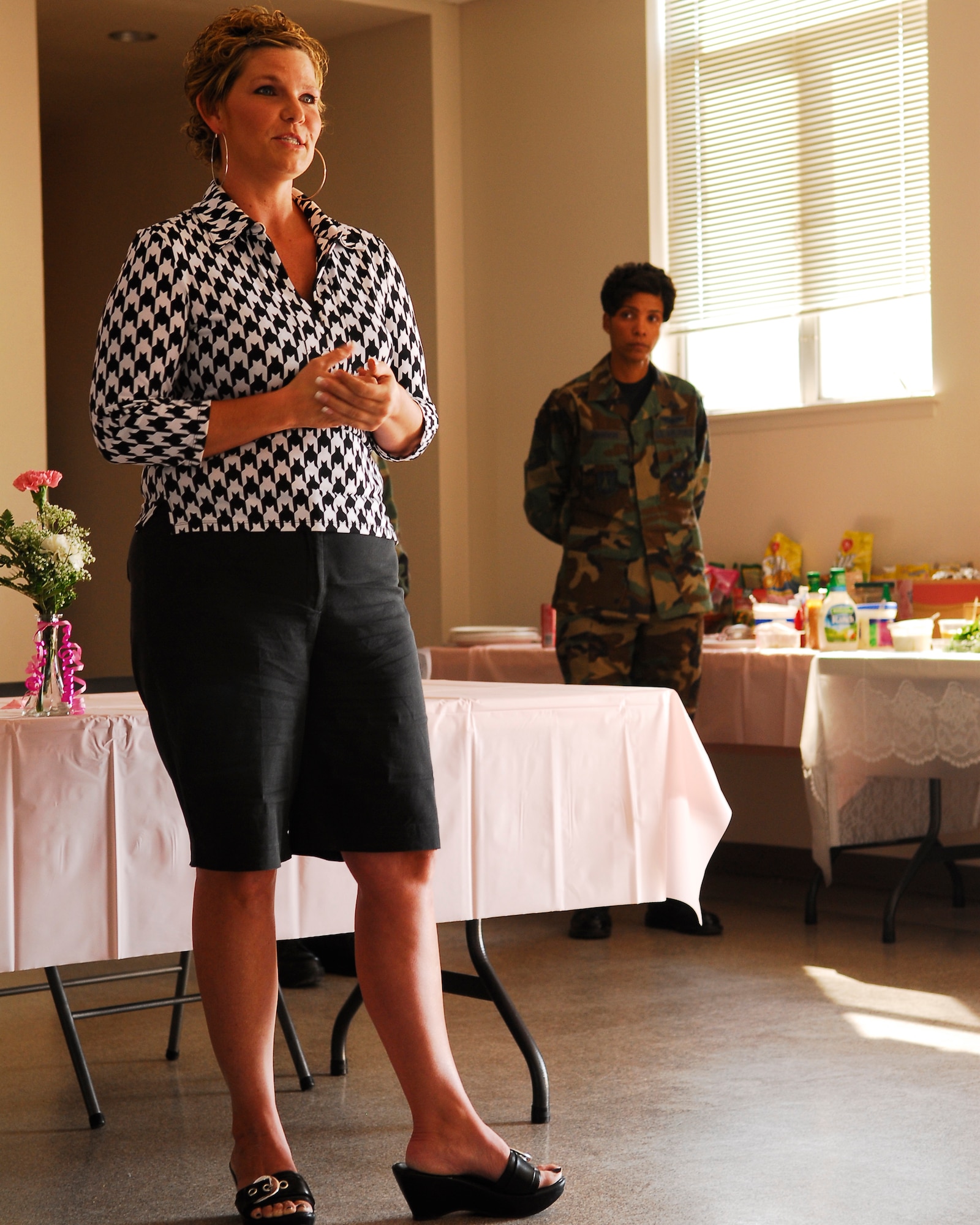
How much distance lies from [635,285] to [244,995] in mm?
2687

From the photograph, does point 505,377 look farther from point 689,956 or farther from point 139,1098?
point 139,1098

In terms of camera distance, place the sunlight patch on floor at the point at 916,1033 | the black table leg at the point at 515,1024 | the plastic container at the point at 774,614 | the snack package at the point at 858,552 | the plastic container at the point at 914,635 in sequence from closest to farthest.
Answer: the black table leg at the point at 515,1024, the sunlight patch on floor at the point at 916,1033, the plastic container at the point at 914,635, the plastic container at the point at 774,614, the snack package at the point at 858,552

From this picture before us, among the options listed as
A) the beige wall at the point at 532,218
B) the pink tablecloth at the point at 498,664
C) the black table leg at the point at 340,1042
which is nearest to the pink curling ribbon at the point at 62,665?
the black table leg at the point at 340,1042

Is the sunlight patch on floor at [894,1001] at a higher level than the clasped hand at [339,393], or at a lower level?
lower

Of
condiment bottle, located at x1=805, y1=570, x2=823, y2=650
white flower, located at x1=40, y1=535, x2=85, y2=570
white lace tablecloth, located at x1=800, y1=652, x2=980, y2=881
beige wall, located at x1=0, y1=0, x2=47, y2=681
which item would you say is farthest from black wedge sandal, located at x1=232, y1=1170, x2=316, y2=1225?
beige wall, located at x1=0, y1=0, x2=47, y2=681

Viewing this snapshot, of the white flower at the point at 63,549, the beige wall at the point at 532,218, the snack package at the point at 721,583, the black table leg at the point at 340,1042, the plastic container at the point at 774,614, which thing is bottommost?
the black table leg at the point at 340,1042

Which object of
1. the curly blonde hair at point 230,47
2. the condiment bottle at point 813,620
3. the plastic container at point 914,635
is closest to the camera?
the curly blonde hair at point 230,47

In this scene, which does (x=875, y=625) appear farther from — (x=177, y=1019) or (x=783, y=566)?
(x=177, y=1019)

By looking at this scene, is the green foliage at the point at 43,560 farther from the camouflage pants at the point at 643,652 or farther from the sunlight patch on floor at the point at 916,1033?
the camouflage pants at the point at 643,652

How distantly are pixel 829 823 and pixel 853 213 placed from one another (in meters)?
2.17

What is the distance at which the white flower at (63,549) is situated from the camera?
8.05 ft

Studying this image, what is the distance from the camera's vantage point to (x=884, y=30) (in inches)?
201

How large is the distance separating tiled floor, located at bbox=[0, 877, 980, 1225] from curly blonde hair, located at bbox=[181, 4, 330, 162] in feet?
4.67

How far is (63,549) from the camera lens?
2.46 meters
